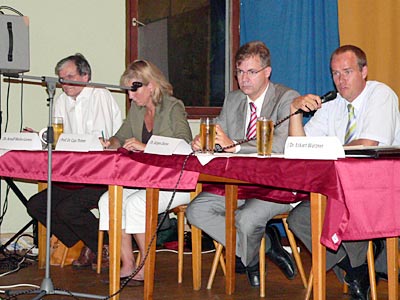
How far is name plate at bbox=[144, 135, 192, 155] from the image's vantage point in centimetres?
323

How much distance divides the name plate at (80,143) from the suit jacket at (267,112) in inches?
26.8

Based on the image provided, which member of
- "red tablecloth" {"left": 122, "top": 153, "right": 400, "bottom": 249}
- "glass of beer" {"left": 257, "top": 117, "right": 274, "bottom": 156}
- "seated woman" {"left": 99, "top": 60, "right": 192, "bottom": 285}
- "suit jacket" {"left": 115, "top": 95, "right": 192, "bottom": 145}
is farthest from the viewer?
"suit jacket" {"left": 115, "top": 95, "right": 192, "bottom": 145}

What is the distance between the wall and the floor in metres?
1.06

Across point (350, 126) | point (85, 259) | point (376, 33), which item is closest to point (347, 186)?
point (350, 126)

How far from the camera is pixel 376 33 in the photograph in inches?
193

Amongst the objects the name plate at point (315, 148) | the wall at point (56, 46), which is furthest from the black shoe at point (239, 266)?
the wall at point (56, 46)

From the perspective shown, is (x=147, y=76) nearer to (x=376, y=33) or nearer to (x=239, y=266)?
(x=239, y=266)

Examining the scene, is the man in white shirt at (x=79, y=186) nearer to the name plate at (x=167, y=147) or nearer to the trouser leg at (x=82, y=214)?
the trouser leg at (x=82, y=214)

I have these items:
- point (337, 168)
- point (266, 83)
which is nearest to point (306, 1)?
point (266, 83)

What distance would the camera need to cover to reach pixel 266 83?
386cm

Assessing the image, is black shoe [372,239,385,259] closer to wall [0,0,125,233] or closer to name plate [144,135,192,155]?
name plate [144,135,192,155]

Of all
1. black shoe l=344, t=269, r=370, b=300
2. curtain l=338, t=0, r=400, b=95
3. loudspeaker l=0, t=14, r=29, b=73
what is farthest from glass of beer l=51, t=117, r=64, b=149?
curtain l=338, t=0, r=400, b=95

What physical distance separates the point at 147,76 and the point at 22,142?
80 cm

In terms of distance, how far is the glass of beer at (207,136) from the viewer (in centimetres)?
312
